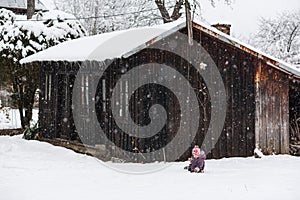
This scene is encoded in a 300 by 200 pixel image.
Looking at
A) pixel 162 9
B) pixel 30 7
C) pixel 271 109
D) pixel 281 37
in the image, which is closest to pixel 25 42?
pixel 30 7

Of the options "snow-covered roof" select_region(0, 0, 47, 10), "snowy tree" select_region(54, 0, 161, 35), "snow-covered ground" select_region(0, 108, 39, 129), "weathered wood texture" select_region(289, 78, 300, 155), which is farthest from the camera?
"snow-covered roof" select_region(0, 0, 47, 10)

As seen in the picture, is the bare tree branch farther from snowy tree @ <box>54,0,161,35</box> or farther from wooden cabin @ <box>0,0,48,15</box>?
wooden cabin @ <box>0,0,48,15</box>

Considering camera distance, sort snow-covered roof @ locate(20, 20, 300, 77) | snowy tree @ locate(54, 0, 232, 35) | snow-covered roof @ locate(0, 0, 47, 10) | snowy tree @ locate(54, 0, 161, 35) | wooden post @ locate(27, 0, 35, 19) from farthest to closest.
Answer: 1. snow-covered roof @ locate(0, 0, 47, 10)
2. snowy tree @ locate(54, 0, 161, 35)
3. snowy tree @ locate(54, 0, 232, 35)
4. wooden post @ locate(27, 0, 35, 19)
5. snow-covered roof @ locate(20, 20, 300, 77)

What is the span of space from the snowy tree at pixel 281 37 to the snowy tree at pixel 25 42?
68.2 feet

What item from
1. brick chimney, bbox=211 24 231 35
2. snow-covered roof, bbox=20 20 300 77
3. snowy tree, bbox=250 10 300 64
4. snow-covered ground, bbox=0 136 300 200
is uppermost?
snowy tree, bbox=250 10 300 64

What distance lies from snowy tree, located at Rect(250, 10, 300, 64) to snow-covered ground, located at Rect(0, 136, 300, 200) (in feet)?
83.3

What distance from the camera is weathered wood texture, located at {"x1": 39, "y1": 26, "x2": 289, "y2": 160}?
1226 cm

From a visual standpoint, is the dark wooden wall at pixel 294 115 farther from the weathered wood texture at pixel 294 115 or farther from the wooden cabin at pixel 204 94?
the wooden cabin at pixel 204 94

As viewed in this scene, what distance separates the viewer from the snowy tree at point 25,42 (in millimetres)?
19266

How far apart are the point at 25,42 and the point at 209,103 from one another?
32.2ft

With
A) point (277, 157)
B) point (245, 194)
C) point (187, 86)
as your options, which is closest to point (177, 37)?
point (187, 86)

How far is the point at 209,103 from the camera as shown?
1271 centimetres

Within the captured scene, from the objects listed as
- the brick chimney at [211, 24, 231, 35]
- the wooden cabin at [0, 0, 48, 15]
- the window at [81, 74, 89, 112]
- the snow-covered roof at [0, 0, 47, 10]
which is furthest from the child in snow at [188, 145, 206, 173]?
the snow-covered roof at [0, 0, 47, 10]

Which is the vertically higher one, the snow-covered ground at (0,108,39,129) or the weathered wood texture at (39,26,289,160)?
the weathered wood texture at (39,26,289,160)
